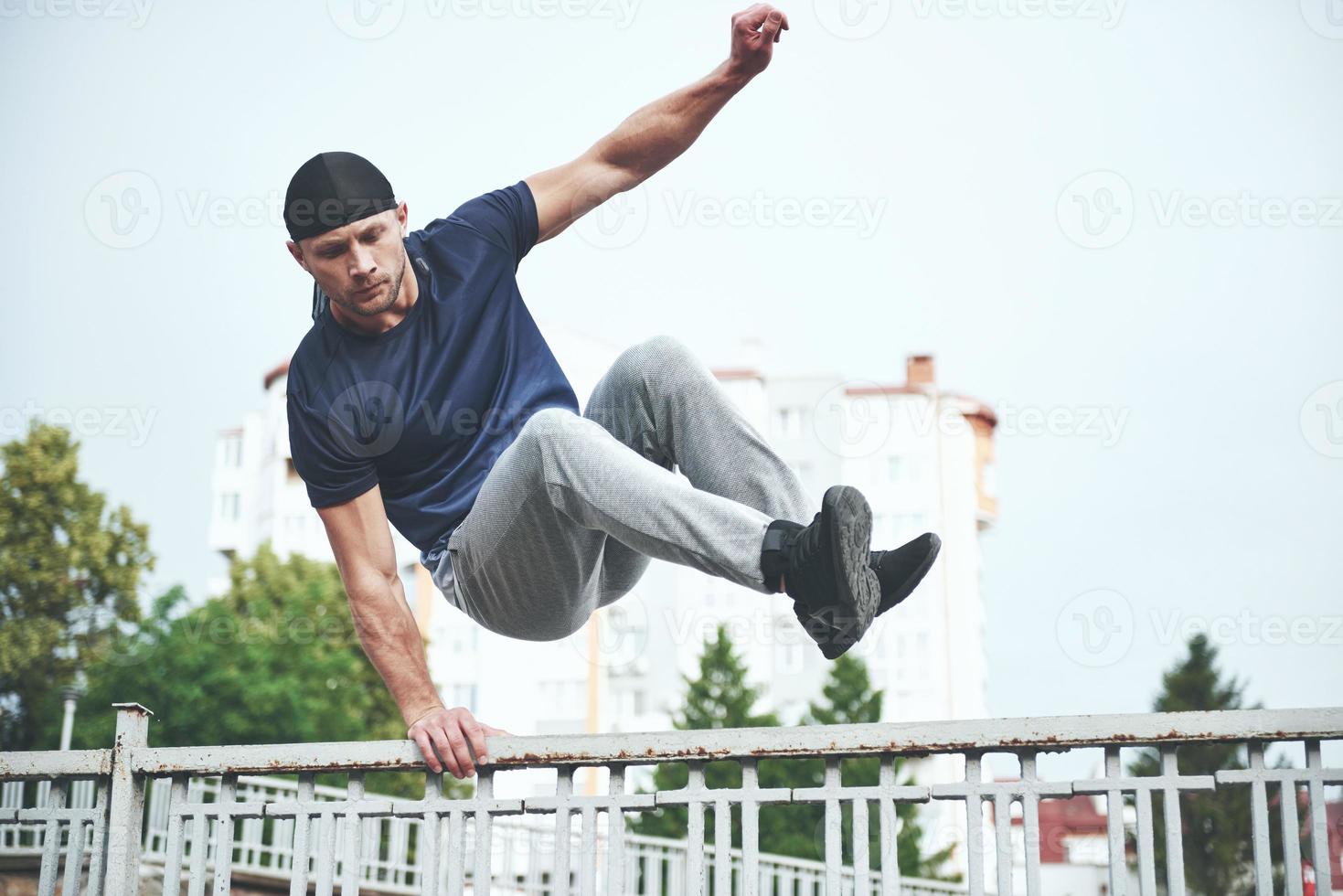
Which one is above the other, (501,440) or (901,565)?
(501,440)

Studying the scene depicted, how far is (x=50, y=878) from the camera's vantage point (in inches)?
160

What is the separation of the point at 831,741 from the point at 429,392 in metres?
1.80

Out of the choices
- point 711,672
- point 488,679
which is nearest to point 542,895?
point 711,672

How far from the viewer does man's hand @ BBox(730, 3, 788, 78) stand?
457 centimetres

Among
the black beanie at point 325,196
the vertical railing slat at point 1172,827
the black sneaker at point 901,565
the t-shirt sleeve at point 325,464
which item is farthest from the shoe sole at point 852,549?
the black beanie at point 325,196

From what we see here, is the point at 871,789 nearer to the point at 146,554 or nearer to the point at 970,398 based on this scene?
the point at 146,554

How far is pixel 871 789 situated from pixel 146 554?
29.5 meters

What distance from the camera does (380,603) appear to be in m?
4.43

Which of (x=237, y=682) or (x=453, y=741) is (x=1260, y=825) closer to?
(x=453, y=741)

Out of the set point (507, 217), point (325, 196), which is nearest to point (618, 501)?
point (325, 196)

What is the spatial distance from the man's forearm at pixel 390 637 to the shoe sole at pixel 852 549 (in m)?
1.33

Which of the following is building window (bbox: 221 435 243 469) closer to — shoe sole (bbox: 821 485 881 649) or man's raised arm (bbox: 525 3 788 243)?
man's raised arm (bbox: 525 3 788 243)

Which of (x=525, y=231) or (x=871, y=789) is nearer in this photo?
(x=871, y=789)

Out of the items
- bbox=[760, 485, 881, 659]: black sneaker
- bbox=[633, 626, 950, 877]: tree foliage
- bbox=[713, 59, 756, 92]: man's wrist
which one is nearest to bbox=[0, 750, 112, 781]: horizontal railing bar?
bbox=[760, 485, 881, 659]: black sneaker
